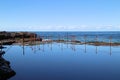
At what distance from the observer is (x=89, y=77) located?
2058 cm

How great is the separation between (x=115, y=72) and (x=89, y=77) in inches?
126

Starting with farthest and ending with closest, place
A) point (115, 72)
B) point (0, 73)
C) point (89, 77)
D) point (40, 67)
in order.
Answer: point (40, 67), point (115, 72), point (89, 77), point (0, 73)

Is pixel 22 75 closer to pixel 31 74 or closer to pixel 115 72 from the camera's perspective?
pixel 31 74

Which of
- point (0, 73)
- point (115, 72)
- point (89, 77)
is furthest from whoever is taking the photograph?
point (115, 72)

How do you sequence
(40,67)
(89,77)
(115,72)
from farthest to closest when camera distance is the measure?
(40,67) → (115,72) → (89,77)

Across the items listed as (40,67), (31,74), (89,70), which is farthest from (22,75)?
(89,70)

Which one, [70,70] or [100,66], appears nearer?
[70,70]

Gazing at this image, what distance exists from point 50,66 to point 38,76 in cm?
522

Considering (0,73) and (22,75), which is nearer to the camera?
(0,73)

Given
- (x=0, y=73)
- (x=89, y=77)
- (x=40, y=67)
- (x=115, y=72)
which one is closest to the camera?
(x=0, y=73)

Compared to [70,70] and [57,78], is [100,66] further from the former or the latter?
[57,78]

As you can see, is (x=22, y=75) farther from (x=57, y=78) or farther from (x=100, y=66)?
(x=100, y=66)

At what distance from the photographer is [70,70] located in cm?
2356

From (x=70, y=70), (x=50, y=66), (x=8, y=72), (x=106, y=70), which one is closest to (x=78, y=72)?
(x=70, y=70)
